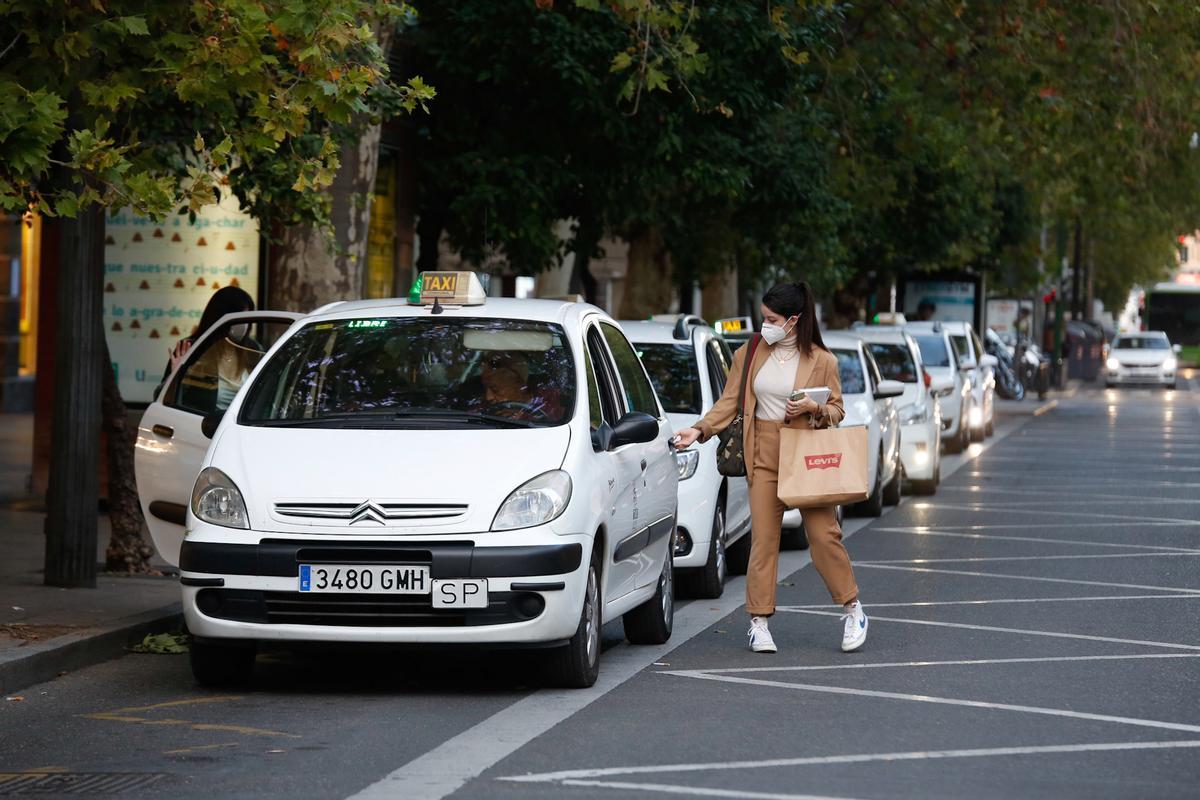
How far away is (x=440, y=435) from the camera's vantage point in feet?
27.0

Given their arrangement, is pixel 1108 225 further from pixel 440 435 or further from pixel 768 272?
pixel 440 435

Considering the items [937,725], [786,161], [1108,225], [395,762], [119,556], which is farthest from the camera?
[1108,225]

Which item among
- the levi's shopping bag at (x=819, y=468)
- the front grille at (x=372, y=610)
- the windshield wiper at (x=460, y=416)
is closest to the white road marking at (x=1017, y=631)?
the levi's shopping bag at (x=819, y=468)

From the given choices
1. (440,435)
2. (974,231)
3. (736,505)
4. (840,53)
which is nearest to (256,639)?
(440,435)

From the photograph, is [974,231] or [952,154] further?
[974,231]

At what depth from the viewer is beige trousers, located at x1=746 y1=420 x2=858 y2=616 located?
949 cm

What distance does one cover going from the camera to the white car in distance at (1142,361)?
5788 cm

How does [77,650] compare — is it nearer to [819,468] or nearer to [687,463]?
[819,468]

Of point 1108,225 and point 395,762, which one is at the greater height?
point 1108,225

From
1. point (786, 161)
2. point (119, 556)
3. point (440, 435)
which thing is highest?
point (786, 161)

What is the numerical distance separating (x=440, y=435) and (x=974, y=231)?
3022 cm

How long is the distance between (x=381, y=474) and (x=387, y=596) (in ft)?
1.51

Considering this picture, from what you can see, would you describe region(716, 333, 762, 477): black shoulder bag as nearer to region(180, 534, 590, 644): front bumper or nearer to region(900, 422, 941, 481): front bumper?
region(180, 534, 590, 644): front bumper

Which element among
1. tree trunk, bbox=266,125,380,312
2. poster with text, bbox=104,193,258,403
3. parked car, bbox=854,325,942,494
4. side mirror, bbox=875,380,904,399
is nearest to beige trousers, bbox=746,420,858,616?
tree trunk, bbox=266,125,380,312
